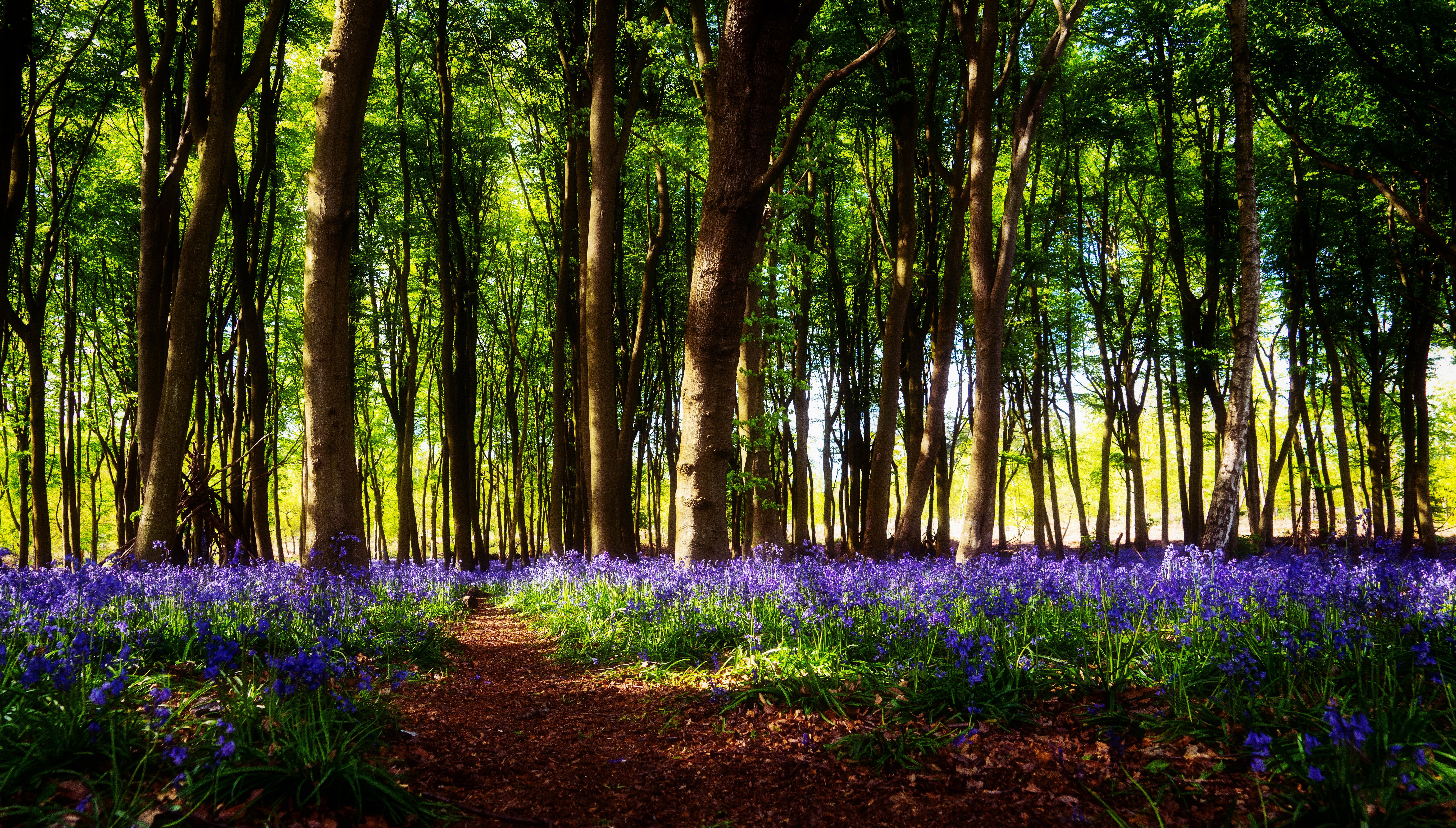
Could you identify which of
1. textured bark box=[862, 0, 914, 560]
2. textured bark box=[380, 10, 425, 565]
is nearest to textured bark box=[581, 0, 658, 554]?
textured bark box=[862, 0, 914, 560]

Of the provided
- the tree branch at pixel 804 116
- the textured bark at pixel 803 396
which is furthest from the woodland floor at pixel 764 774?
the textured bark at pixel 803 396

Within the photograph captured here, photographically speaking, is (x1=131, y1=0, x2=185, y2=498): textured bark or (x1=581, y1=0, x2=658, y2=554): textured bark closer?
(x1=131, y1=0, x2=185, y2=498): textured bark

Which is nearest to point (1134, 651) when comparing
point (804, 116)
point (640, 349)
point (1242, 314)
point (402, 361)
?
point (804, 116)

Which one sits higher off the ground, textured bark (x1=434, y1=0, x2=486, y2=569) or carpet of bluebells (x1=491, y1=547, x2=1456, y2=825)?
textured bark (x1=434, y1=0, x2=486, y2=569)

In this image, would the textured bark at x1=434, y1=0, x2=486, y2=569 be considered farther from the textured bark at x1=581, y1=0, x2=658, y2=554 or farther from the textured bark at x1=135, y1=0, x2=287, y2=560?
the textured bark at x1=135, y1=0, x2=287, y2=560

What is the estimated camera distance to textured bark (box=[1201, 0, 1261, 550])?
305 inches

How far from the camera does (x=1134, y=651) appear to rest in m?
4.15

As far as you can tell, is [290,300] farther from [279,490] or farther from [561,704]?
[561,704]

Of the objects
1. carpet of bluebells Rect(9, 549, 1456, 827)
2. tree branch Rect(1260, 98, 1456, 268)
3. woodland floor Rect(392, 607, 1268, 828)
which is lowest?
woodland floor Rect(392, 607, 1268, 828)

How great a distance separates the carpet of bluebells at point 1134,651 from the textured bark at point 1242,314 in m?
1.26

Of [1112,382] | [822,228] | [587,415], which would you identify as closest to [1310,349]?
[1112,382]

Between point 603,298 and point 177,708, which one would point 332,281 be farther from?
point 177,708

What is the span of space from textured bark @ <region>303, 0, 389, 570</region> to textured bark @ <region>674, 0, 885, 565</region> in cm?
310

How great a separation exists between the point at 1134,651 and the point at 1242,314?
19.3 feet
